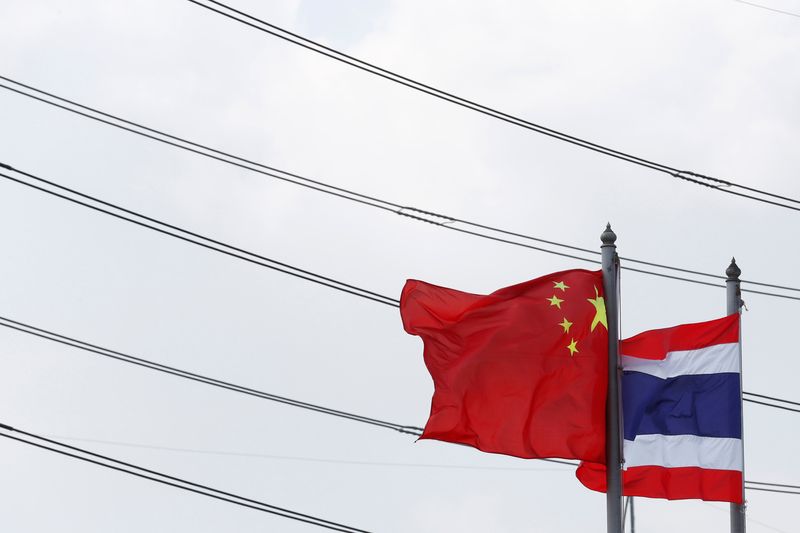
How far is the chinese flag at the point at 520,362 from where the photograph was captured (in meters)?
25.0

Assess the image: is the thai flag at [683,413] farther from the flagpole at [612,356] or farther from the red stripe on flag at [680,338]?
the flagpole at [612,356]

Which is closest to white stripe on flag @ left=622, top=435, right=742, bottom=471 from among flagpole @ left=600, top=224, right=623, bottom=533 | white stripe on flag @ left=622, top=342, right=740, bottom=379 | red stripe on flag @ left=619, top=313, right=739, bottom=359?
flagpole @ left=600, top=224, right=623, bottom=533

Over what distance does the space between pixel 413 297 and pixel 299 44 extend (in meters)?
4.16

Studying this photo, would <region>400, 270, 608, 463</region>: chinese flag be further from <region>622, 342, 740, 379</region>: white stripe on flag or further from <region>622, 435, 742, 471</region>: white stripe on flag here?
<region>622, 435, 742, 471</region>: white stripe on flag

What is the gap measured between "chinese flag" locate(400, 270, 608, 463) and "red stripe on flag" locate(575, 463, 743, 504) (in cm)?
86

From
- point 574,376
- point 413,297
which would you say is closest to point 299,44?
point 413,297

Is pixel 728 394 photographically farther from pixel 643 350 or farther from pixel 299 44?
pixel 299 44

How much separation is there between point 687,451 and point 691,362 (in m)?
1.32

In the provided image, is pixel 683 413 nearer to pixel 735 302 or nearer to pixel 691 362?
pixel 691 362

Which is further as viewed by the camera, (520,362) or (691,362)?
(691,362)

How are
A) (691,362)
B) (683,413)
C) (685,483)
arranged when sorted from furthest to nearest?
(691,362) < (683,413) < (685,483)

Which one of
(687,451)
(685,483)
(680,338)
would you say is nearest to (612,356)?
(680,338)

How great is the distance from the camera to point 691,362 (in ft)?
84.3

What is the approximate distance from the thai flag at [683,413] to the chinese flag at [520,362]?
63 centimetres
